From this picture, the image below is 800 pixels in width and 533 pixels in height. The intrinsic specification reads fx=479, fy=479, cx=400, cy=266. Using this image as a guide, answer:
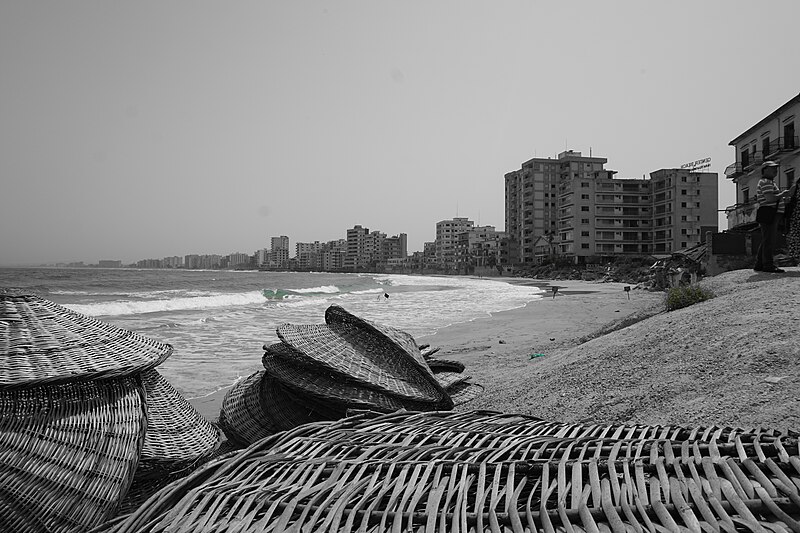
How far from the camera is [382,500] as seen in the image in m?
1.04

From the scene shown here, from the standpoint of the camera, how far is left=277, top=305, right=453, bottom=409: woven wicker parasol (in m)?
3.14

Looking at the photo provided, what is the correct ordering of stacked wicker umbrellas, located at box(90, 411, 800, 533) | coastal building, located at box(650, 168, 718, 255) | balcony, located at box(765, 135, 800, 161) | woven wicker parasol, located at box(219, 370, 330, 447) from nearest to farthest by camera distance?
stacked wicker umbrellas, located at box(90, 411, 800, 533) → woven wicker parasol, located at box(219, 370, 330, 447) → balcony, located at box(765, 135, 800, 161) → coastal building, located at box(650, 168, 718, 255)

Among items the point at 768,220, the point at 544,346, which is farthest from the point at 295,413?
the point at 768,220

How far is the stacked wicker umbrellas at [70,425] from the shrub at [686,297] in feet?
22.3

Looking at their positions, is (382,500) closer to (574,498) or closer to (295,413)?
(574,498)

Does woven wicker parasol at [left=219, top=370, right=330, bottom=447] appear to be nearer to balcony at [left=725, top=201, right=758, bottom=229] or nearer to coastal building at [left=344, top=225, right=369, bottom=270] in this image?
balcony at [left=725, top=201, right=758, bottom=229]

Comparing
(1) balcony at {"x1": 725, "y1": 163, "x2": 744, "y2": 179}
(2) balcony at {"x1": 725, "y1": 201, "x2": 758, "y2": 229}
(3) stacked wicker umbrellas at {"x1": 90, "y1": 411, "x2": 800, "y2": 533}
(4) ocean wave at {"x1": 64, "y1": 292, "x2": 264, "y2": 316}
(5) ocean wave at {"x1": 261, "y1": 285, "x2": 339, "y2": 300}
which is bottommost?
(5) ocean wave at {"x1": 261, "y1": 285, "x2": 339, "y2": 300}

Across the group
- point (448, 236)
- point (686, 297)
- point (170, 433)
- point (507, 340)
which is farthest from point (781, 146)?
point (448, 236)

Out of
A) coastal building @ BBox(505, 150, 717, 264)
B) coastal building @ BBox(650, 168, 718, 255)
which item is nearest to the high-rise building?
coastal building @ BBox(505, 150, 717, 264)

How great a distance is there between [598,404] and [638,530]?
9.72 feet

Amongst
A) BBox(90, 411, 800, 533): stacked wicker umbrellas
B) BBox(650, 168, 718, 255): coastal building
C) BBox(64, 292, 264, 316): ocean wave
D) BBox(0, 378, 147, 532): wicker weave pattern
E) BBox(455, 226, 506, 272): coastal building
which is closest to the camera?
BBox(90, 411, 800, 533): stacked wicker umbrellas

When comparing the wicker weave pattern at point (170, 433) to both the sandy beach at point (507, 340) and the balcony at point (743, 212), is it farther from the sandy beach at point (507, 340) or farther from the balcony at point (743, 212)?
the balcony at point (743, 212)

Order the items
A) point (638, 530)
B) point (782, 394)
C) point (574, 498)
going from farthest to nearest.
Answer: point (782, 394) < point (574, 498) < point (638, 530)

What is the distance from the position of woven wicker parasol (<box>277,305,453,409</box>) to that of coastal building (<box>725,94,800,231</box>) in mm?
28347
